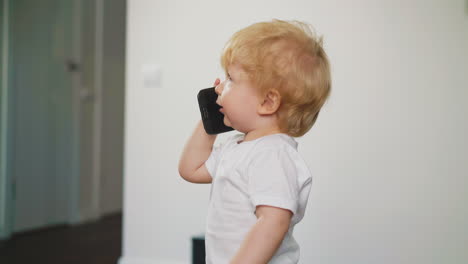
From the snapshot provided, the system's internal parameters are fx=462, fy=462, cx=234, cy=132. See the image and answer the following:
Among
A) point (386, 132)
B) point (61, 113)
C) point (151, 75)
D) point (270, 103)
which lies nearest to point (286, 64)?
point (270, 103)

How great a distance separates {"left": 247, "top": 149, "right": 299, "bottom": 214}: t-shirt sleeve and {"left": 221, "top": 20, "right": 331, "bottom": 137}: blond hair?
0.10 m

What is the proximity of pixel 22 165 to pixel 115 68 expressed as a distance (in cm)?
111

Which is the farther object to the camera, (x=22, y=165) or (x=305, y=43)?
(x=22, y=165)

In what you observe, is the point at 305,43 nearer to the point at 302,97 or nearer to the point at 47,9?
the point at 302,97

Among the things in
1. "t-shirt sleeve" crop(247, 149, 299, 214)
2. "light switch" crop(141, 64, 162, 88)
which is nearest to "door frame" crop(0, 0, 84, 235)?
"light switch" crop(141, 64, 162, 88)

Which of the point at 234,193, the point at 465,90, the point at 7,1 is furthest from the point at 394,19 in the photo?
the point at 7,1

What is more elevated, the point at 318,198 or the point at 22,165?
the point at 318,198

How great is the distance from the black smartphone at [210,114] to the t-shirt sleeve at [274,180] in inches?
7.6

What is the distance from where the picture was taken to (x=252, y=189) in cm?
84

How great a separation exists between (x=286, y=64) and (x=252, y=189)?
0.24 m

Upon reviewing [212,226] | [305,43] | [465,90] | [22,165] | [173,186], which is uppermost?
[305,43]

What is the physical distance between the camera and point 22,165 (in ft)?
9.05

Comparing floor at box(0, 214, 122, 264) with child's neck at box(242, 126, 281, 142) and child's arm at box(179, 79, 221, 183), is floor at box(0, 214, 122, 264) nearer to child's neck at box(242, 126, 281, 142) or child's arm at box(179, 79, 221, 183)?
child's arm at box(179, 79, 221, 183)

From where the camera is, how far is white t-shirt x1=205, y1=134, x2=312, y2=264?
822 millimetres
